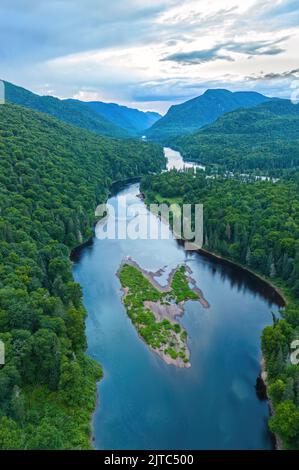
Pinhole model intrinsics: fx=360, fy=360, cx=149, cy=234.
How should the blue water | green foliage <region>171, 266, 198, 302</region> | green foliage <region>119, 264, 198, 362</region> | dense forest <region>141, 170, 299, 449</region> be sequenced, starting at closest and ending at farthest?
dense forest <region>141, 170, 299, 449</region> → the blue water → green foliage <region>119, 264, 198, 362</region> → green foliage <region>171, 266, 198, 302</region>

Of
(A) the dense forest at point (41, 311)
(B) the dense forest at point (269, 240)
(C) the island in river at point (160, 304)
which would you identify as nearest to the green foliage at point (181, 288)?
(C) the island in river at point (160, 304)

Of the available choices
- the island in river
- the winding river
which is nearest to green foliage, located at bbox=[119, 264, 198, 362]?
the island in river

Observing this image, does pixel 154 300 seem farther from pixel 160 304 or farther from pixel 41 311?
pixel 41 311

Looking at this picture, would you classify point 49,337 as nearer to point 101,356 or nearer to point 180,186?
point 101,356

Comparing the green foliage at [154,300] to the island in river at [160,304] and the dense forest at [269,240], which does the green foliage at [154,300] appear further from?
A: the dense forest at [269,240]

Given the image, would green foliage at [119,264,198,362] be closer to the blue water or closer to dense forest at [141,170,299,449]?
the blue water
